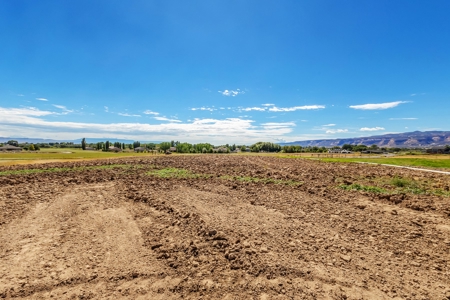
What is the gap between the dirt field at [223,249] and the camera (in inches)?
176

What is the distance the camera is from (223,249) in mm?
5953

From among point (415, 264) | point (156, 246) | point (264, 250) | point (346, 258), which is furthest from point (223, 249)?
point (415, 264)

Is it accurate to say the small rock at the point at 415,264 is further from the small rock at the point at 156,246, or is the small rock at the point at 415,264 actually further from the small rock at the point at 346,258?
the small rock at the point at 156,246

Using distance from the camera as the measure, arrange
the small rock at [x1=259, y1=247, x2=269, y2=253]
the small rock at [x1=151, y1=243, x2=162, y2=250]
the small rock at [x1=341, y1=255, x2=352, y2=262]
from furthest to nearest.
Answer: the small rock at [x1=151, y1=243, x2=162, y2=250] < the small rock at [x1=259, y1=247, x2=269, y2=253] < the small rock at [x1=341, y1=255, x2=352, y2=262]

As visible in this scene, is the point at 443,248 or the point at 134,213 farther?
the point at 134,213

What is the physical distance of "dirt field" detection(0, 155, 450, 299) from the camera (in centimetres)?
447

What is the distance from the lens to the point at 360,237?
6820 mm

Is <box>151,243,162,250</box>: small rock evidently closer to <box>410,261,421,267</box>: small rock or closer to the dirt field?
the dirt field

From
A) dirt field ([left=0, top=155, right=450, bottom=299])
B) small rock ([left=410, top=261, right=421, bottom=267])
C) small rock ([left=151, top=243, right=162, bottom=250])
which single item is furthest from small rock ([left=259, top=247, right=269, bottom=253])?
small rock ([left=410, top=261, right=421, bottom=267])

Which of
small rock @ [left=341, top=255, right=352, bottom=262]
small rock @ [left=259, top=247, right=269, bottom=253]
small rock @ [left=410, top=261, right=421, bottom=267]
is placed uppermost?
small rock @ [left=259, top=247, right=269, bottom=253]

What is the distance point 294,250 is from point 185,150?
126337 millimetres

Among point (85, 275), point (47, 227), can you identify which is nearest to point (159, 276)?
point (85, 275)

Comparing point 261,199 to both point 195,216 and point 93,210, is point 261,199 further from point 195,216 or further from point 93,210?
point 93,210

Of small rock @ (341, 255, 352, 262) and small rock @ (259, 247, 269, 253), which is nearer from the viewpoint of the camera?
small rock @ (341, 255, 352, 262)
